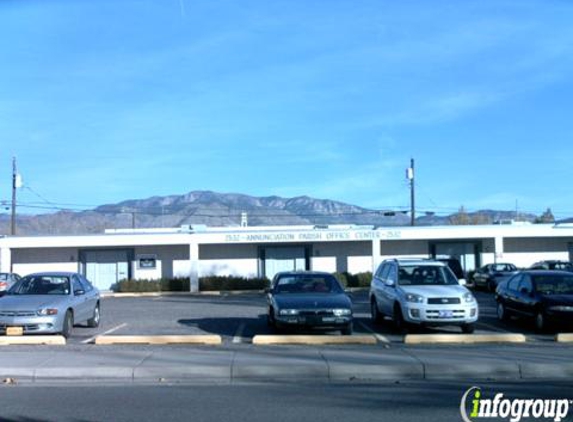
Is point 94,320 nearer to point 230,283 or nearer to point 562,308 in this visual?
point 562,308

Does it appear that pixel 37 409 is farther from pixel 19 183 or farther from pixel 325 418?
pixel 19 183

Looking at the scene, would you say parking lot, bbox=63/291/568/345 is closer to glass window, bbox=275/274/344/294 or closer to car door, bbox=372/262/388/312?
car door, bbox=372/262/388/312

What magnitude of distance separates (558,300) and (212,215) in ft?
253

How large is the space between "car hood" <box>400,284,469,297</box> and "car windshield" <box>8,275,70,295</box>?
7.89 m

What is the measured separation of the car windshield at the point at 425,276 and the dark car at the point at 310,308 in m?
1.67

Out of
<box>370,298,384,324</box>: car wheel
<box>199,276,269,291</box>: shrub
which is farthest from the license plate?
<box>199,276,269,291</box>: shrub

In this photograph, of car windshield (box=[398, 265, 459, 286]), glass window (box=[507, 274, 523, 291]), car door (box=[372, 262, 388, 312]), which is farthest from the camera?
glass window (box=[507, 274, 523, 291])

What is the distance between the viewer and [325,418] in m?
7.91

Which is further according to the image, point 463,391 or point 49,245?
point 49,245

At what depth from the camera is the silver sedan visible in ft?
48.4

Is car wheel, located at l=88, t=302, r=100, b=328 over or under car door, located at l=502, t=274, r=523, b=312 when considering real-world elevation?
under

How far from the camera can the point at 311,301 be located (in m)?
14.8

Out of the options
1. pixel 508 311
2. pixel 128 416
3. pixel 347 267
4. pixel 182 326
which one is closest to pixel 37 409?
pixel 128 416

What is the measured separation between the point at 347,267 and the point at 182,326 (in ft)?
74.9
